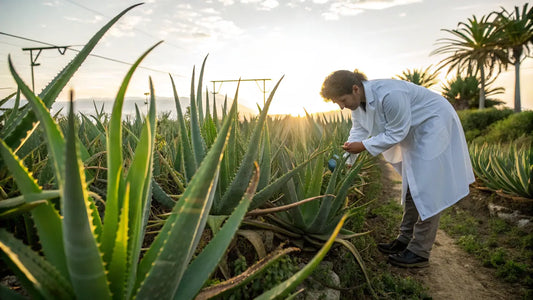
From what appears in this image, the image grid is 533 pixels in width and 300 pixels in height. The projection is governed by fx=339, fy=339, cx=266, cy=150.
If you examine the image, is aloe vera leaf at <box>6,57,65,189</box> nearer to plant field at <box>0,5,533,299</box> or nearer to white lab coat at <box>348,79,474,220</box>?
plant field at <box>0,5,533,299</box>

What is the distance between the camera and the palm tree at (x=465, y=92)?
29.8 metres

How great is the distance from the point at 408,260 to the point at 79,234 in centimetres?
324

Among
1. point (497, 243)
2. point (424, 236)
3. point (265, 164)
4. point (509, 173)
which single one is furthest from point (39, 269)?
point (509, 173)

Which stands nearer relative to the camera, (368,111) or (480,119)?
(368,111)

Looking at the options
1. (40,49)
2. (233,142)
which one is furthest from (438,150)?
(40,49)

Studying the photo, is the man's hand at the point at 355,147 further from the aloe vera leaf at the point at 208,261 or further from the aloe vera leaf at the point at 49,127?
the aloe vera leaf at the point at 49,127

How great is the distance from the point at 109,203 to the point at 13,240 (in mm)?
208

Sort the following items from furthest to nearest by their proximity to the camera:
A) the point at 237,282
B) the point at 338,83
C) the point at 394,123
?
the point at 338,83 < the point at 394,123 < the point at 237,282

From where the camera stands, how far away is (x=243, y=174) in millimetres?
1558

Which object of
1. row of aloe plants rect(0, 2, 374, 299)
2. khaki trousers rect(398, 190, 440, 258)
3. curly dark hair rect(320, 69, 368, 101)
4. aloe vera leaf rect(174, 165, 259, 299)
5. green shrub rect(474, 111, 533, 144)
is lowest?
green shrub rect(474, 111, 533, 144)

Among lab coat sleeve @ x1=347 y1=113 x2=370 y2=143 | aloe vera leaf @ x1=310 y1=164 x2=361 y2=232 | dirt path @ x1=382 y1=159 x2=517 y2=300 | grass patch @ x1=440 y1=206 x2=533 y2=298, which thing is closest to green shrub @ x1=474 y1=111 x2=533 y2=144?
grass patch @ x1=440 y1=206 x2=533 y2=298

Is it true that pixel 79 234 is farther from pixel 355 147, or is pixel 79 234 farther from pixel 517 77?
pixel 517 77

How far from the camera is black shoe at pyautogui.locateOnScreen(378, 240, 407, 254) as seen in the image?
358 centimetres

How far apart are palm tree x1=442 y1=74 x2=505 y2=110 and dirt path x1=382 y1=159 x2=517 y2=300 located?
30090mm
